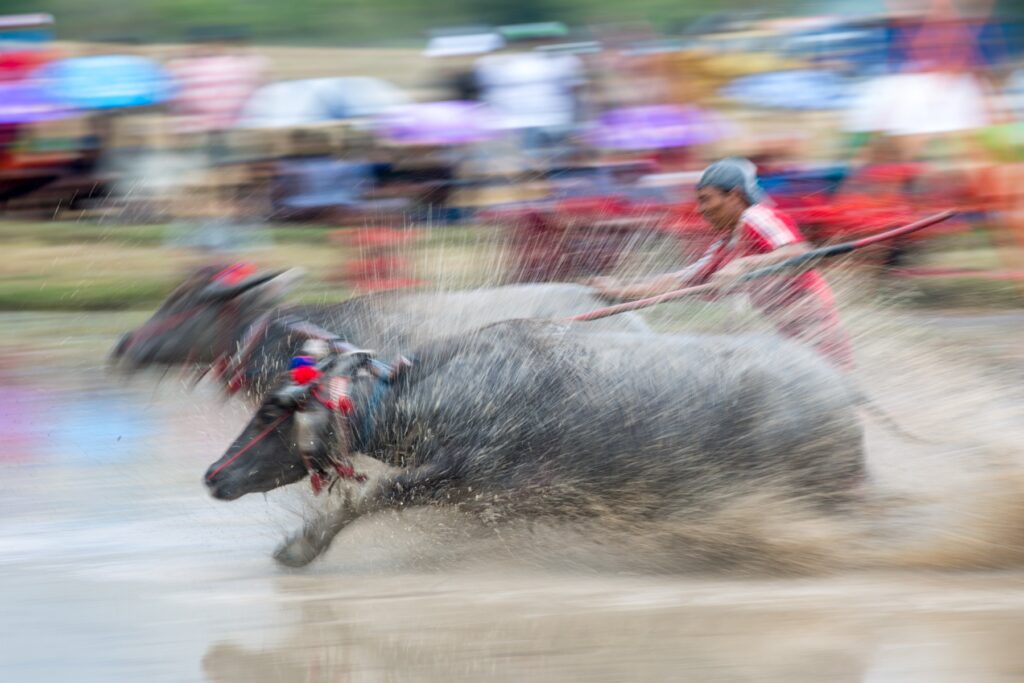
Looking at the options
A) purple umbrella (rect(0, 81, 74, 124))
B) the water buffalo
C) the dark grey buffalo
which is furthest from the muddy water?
purple umbrella (rect(0, 81, 74, 124))

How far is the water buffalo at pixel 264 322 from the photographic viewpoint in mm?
5289

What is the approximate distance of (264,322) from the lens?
5273 mm

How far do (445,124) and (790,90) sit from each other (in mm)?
2570

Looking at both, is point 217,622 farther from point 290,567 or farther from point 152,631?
point 290,567

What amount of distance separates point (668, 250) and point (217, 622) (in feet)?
12.5

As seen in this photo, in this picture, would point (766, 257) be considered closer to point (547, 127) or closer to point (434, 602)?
point (434, 602)

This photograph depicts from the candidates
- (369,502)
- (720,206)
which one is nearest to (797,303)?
(720,206)

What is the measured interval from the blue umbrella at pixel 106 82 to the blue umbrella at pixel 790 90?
4.23 meters

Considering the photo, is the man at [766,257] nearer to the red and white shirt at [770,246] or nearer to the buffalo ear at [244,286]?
the red and white shirt at [770,246]

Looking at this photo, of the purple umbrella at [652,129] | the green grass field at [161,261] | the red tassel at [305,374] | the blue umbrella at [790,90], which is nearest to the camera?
the red tassel at [305,374]

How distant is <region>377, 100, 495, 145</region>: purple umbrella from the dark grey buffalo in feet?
19.7

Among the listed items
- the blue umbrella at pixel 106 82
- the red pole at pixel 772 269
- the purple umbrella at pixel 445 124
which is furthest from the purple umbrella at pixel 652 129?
the red pole at pixel 772 269

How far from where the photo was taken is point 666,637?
4344mm

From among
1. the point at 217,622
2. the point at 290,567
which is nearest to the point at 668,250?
the point at 290,567
